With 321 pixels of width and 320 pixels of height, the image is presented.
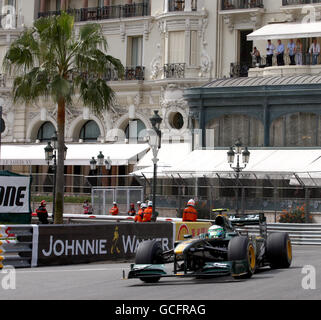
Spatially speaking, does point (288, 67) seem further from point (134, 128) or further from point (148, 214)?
point (148, 214)

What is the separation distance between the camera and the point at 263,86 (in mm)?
Result: 44062

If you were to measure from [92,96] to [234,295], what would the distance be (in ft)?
60.1

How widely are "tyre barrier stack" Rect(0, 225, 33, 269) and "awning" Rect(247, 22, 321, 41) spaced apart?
25.9 meters

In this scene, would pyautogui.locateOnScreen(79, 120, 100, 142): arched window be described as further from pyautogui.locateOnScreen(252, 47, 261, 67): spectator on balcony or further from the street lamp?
pyautogui.locateOnScreen(252, 47, 261, 67): spectator on balcony

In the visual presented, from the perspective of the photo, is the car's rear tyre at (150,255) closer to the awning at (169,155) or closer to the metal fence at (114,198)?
the metal fence at (114,198)

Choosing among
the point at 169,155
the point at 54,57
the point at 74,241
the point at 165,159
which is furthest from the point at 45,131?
the point at 74,241

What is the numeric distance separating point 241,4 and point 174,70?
196 inches

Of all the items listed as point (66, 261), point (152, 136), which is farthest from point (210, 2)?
point (66, 261)

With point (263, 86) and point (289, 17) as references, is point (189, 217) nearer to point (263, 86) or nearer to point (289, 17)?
point (263, 86)

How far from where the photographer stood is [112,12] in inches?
2095

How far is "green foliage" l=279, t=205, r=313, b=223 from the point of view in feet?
119

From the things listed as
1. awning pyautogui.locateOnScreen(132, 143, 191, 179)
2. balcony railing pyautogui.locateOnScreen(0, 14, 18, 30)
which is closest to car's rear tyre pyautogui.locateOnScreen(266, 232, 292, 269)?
awning pyautogui.locateOnScreen(132, 143, 191, 179)

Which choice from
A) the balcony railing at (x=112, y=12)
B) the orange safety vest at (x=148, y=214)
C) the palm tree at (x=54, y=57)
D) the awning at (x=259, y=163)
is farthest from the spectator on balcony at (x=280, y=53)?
the orange safety vest at (x=148, y=214)
